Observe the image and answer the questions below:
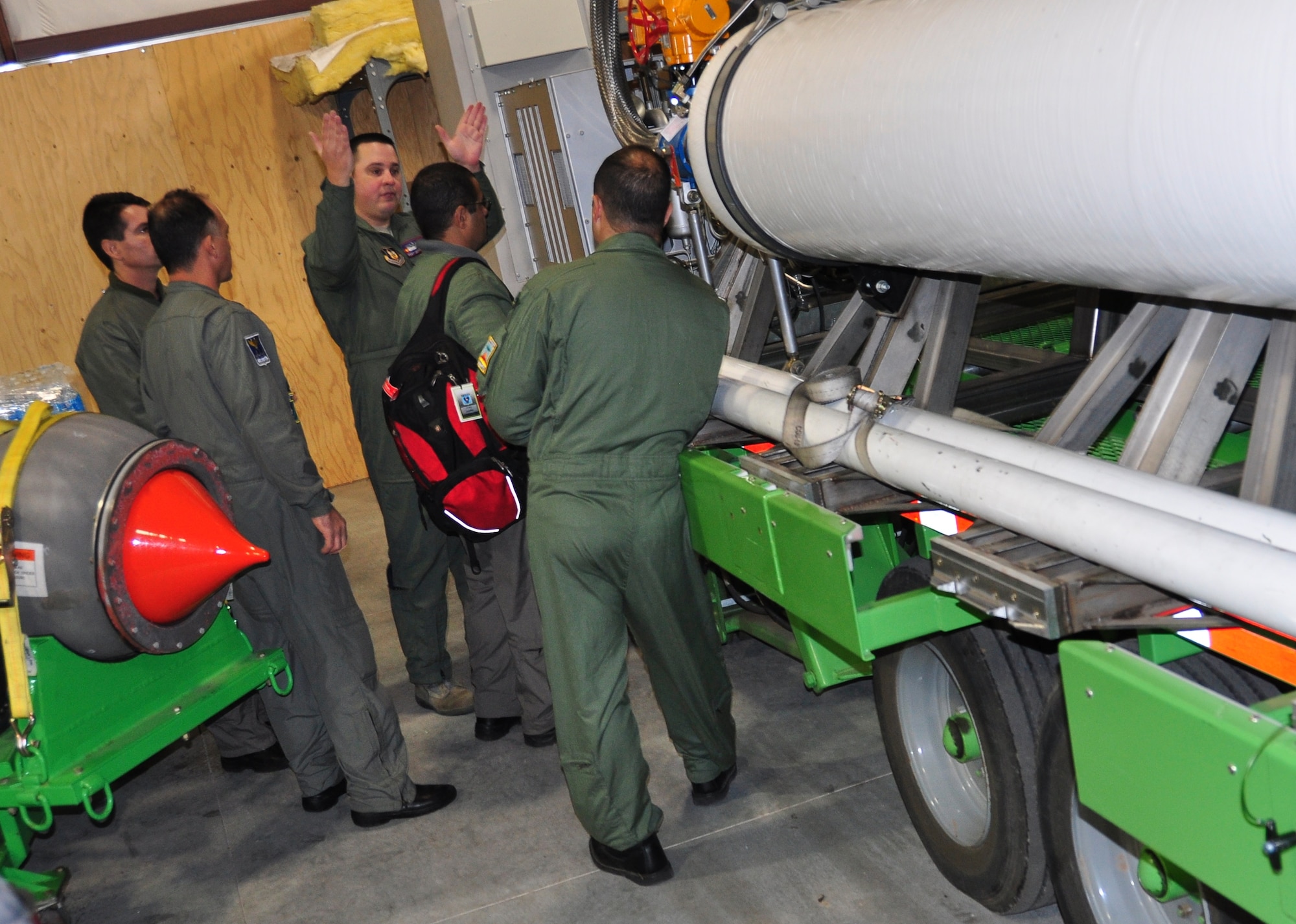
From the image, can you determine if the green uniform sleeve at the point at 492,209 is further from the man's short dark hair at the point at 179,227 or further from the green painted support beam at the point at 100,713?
the green painted support beam at the point at 100,713

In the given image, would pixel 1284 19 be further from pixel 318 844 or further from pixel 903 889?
pixel 318 844

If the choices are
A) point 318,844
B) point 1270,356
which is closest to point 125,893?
point 318,844

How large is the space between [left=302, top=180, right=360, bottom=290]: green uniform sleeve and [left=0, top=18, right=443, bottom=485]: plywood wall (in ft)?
12.5

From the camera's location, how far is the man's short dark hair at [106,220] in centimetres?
429

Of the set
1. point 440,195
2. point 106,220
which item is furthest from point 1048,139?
point 106,220

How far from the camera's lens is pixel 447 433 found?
3.31 m

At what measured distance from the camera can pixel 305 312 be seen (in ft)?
25.3

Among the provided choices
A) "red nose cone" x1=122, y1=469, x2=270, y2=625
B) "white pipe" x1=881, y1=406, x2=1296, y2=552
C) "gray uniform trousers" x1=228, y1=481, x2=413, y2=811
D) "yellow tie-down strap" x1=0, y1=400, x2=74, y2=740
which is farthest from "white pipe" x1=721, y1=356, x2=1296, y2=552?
"yellow tie-down strap" x1=0, y1=400, x2=74, y2=740

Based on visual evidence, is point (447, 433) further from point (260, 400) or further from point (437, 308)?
point (260, 400)

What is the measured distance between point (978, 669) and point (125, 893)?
253 cm

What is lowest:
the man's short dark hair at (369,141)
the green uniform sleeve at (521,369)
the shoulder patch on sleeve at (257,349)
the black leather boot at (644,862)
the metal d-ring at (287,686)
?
the black leather boot at (644,862)

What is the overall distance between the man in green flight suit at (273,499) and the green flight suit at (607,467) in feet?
2.46

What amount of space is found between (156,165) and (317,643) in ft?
16.5

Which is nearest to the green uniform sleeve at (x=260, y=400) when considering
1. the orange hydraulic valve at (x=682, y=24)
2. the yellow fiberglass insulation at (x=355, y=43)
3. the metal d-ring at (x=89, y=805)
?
the metal d-ring at (x=89, y=805)
